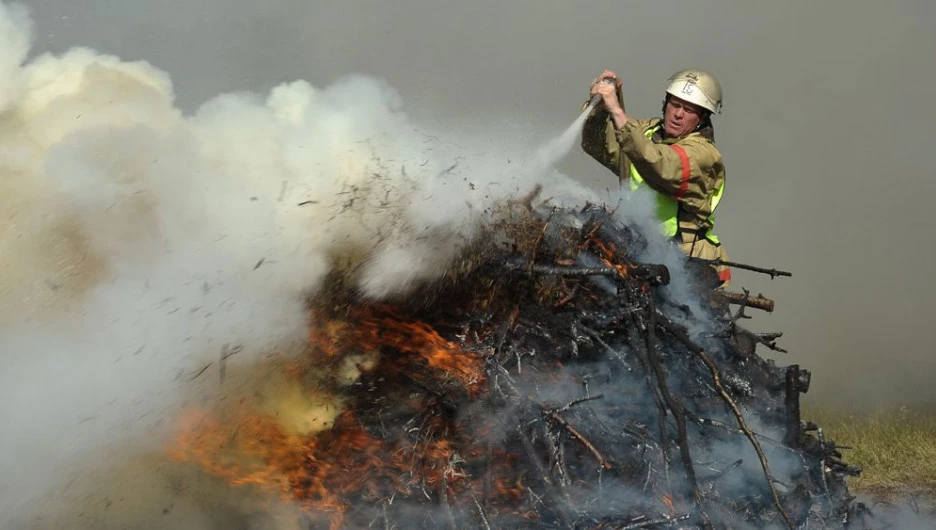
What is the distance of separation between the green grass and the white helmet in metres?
3.60

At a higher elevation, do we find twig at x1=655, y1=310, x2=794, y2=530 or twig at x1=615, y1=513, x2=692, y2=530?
twig at x1=655, y1=310, x2=794, y2=530

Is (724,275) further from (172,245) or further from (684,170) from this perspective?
(172,245)

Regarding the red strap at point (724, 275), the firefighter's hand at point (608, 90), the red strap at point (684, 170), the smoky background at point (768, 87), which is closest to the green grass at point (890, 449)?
the red strap at point (724, 275)

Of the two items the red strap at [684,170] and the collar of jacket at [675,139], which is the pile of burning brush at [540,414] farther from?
the collar of jacket at [675,139]

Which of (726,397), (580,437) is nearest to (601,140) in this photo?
(726,397)

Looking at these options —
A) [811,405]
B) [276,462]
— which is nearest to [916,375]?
[811,405]

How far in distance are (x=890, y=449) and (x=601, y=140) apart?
4273mm

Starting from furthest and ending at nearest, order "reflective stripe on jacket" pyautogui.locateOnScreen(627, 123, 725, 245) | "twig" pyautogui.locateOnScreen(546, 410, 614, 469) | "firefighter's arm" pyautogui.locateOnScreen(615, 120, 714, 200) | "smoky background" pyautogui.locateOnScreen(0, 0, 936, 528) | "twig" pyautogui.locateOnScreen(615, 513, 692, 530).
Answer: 1. "smoky background" pyautogui.locateOnScreen(0, 0, 936, 528)
2. "reflective stripe on jacket" pyautogui.locateOnScreen(627, 123, 725, 245)
3. "firefighter's arm" pyautogui.locateOnScreen(615, 120, 714, 200)
4. "twig" pyautogui.locateOnScreen(546, 410, 614, 469)
5. "twig" pyautogui.locateOnScreen(615, 513, 692, 530)

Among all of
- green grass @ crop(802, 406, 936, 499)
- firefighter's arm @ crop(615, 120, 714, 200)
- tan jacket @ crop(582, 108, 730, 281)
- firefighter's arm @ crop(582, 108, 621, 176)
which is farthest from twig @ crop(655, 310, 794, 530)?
green grass @ crop(802, 406, 936, 499)

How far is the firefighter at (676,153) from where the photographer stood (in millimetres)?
6391

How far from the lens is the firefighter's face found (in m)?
7.05

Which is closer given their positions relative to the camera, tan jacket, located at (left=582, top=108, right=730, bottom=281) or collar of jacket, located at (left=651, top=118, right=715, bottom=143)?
tan jacket, located at (left=582, top=108, right=730, bottom=281)

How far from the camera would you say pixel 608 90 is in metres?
6.70

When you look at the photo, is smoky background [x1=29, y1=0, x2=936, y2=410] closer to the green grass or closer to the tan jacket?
the green grass
